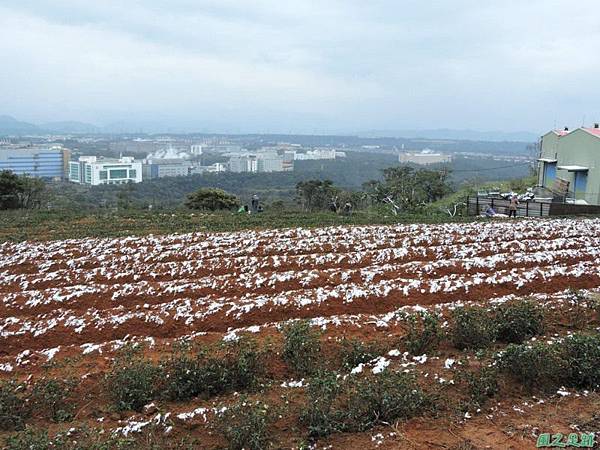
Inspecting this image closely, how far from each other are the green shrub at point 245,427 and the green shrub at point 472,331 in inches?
122

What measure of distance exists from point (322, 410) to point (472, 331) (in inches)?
108

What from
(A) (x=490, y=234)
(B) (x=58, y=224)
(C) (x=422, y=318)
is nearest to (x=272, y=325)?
(C) (x=422, y=318)

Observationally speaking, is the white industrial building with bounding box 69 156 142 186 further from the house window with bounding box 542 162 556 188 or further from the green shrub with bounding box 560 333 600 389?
the green shrub with bounding box 560 333 600 389

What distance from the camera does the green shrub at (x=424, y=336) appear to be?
673 cm

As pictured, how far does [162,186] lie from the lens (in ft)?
203

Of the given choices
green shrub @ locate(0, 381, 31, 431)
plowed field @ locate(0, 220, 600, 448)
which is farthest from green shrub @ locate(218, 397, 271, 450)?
green shrub @ locate(0, 381, 31, 431)

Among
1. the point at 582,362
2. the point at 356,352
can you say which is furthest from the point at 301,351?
the point at 582,362

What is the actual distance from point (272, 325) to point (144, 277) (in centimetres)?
443

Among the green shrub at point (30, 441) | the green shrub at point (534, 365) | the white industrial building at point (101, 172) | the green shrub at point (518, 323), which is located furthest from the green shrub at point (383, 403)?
the white industrial building at point (101, 172)

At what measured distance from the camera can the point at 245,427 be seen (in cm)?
467

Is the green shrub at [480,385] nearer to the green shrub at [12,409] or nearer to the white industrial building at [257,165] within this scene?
the green shrub at [12,409]

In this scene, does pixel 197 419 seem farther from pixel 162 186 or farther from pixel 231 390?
pixel 162 186

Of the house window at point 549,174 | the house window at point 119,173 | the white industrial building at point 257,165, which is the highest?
the house window at point 549,174

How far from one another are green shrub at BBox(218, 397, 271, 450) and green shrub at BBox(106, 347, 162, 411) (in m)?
1.23
